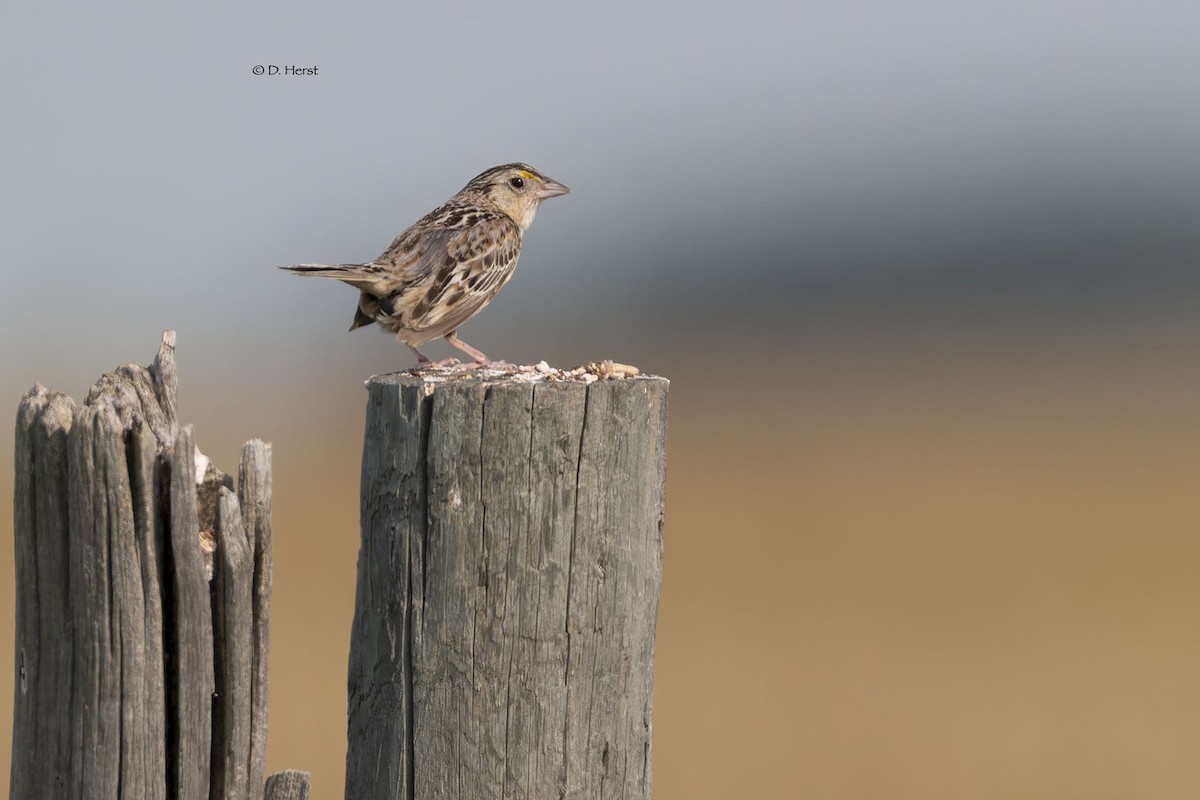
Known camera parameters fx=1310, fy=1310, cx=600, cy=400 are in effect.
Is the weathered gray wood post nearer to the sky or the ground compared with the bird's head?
nearer to the ground

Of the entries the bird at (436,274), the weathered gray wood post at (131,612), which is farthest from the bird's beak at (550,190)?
the weathered gray wood post at (131,612)

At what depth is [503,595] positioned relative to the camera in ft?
9.99

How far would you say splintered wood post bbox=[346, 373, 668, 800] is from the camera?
3051 mm

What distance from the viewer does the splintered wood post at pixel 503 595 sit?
120 inches

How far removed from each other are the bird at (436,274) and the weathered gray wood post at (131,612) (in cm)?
224

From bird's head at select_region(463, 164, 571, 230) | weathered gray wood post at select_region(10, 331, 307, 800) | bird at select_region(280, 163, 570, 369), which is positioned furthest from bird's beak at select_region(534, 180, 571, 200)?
weathered gray wood post at select_region(10, 331, 307, 800)

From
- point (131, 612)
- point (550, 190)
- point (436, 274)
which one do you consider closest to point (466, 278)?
point (436, 274)

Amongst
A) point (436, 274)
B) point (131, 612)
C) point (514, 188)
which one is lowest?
point (131, 612)

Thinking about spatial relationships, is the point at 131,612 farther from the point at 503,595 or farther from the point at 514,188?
the point at 514,188

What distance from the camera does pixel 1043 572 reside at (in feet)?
44.4

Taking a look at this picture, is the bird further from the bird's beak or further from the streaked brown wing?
the bird's beak

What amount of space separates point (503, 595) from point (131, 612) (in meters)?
0.82

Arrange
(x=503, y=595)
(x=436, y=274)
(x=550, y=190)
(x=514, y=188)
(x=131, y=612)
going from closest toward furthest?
(x=131, y=612), (x=503, y=595), (x=436, y=274), (x=514, y=188), (x=550, y=190)

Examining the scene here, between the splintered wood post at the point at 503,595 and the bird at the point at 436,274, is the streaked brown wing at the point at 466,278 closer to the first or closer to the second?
the bird at the point at 436,274
